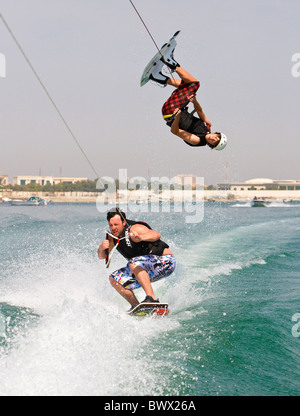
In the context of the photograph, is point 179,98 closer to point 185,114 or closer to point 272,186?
point 185,114

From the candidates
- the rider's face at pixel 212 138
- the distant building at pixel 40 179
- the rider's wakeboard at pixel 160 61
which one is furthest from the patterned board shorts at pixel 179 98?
the distant building at pixel 40 179

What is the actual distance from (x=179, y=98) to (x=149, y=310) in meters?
2.66

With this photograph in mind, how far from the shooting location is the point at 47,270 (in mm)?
10500

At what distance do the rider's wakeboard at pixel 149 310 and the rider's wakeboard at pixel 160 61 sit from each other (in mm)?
2757

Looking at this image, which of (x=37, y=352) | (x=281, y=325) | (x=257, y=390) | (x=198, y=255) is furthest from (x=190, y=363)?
(x=198, y=255)

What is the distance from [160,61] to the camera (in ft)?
19.9

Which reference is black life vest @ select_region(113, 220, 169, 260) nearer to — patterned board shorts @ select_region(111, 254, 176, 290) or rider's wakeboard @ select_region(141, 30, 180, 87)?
patterned board shorts @ select_region(111, 254, 176, 290)

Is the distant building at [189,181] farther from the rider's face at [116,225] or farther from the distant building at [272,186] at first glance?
the distant building at [272,186]

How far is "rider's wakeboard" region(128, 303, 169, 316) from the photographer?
6.50 meters

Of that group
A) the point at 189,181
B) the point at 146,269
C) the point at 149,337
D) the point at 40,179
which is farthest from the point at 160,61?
the point at 40,179

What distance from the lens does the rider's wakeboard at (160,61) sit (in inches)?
235

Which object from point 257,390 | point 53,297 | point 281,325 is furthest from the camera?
point 53,297
